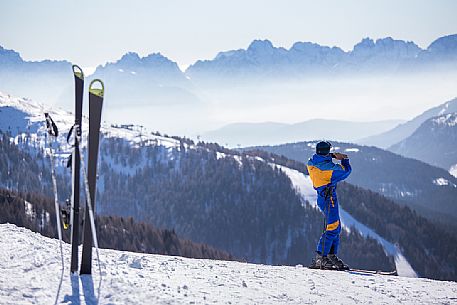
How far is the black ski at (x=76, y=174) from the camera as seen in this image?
29.6 ft

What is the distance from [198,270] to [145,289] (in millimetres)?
2375

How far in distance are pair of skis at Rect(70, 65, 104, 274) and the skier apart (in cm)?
623

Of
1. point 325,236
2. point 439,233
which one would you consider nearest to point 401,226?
point 439,233

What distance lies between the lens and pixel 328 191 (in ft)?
43.5

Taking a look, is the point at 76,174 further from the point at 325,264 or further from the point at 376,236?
the point at 376,236

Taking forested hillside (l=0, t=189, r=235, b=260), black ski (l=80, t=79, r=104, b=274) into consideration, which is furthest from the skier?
forested hillside (l=0, t=189, r=235, b=260)

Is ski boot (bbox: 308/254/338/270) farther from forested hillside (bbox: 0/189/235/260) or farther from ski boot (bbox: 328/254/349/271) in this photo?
forested hillside (bbox: 0/189/235/260)

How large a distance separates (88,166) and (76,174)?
29 cm

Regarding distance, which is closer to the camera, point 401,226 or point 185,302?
point 185,302

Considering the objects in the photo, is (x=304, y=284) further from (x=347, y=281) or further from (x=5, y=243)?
(x=5, y=243)

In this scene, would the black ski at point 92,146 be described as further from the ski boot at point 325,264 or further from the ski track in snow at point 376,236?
the ski track in snow at point 376,236

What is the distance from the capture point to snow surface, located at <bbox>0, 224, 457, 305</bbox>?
8352 mm

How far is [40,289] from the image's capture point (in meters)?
8.27

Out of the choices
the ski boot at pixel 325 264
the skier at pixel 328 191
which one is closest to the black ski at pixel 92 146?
the skier at pixel 328 191
